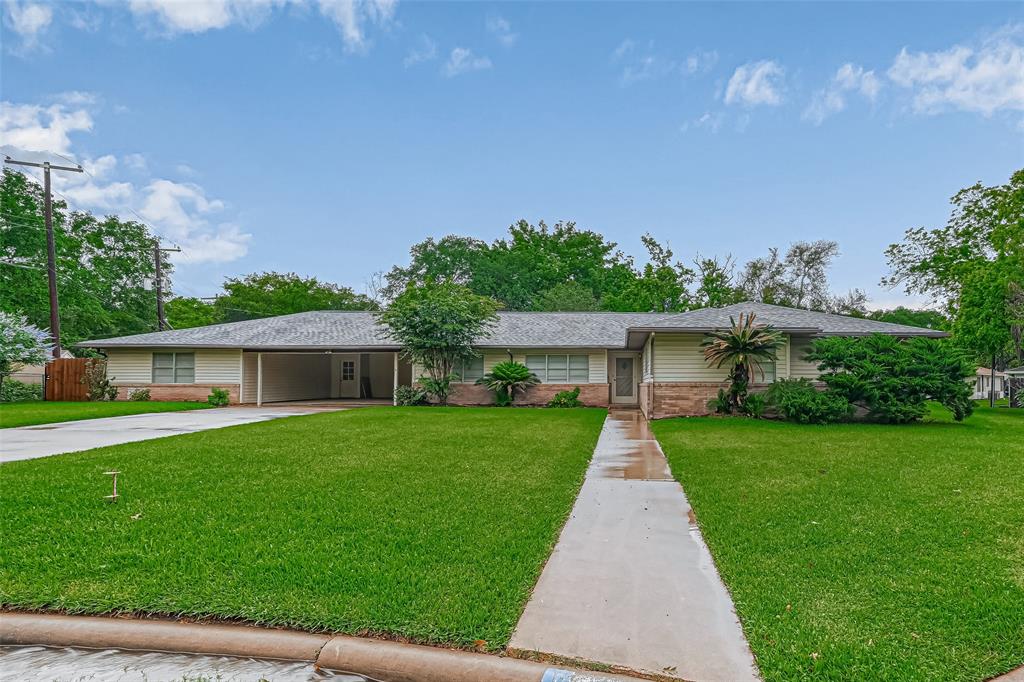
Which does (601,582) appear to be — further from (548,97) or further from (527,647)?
(548,97)

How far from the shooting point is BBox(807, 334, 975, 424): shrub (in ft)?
40.1

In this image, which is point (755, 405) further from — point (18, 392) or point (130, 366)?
point (18, 392)

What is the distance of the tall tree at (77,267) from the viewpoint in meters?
30.2

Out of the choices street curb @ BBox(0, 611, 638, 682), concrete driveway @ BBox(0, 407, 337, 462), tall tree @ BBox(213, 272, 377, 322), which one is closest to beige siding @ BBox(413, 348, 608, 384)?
concrete driveway @ BBox(0, 407, 337, 462)

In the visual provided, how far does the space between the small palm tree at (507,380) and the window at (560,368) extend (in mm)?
498

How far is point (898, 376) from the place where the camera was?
12.5 m

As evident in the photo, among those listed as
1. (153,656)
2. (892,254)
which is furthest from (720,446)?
(892,254)

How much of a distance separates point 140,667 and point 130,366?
819 inches

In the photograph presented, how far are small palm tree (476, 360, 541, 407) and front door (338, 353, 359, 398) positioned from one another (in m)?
9.11

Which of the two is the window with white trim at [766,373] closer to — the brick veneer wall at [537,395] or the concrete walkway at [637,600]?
the brick veneer wall at [537,395]

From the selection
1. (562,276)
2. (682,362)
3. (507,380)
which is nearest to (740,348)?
(682,362)

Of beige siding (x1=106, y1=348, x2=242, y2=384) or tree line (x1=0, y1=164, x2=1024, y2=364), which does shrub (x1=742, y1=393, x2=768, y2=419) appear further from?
beige siding (x1=106, y1=348, x2=242, y2=384)

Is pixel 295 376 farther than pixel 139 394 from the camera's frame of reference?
Yes

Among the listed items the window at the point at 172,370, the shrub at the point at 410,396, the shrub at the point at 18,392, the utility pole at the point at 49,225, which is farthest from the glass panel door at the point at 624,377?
the utility pole at the point at 49,225
